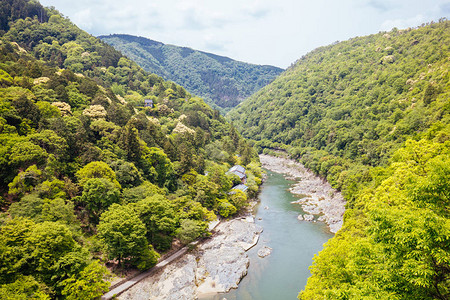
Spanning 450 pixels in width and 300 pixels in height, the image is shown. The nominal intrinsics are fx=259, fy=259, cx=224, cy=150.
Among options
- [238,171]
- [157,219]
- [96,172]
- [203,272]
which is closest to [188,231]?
[157,219]

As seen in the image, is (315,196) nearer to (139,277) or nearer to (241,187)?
(241,187)

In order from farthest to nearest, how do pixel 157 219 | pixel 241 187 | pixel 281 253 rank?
pixel 241 187
pixel 281 253
pixel 157 219

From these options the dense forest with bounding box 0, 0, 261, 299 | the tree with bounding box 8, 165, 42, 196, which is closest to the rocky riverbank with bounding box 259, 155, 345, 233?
the dense forest with bounding box 0, 0, 261, 299

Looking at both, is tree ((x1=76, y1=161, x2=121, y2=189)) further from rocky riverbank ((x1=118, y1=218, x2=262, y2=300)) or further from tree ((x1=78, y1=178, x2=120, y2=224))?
rocky riverbank ((x1=118, y1=218, x2=262, y2=300))

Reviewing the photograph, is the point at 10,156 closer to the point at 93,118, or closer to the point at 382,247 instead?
the point at 93,118

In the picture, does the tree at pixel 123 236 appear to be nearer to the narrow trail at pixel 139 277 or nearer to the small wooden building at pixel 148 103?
the narrow trail at pixel 139 277

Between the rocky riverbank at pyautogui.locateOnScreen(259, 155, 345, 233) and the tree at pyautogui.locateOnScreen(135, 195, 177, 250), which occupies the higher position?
the tree at pyautogui.locateOnScreen(135, 195, 177, 250)
